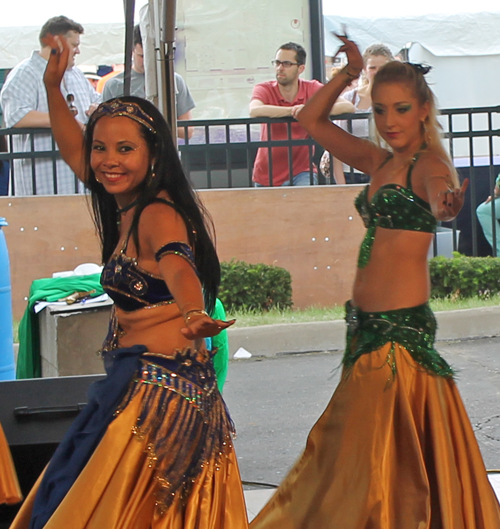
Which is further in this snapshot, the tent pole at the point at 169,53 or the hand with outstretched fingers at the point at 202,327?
the tent pole at the point at 169,53

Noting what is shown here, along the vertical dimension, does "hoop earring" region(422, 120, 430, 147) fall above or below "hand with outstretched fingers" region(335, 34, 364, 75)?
below

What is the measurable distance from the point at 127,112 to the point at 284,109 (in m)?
5.88

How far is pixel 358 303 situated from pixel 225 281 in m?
4.88

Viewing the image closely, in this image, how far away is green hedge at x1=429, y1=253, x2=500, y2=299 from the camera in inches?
327

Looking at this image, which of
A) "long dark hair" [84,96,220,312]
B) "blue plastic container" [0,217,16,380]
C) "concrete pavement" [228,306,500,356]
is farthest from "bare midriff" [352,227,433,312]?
"concrete pavement" [228,306,500,356]

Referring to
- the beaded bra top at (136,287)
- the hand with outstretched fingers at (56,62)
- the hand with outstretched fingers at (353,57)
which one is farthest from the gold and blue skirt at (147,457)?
the hand with outstretched fingers at (353,57)

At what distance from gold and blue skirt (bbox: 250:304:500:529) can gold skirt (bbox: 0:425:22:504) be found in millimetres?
1038

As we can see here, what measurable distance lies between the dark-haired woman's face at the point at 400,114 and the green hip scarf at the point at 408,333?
1.85 ft

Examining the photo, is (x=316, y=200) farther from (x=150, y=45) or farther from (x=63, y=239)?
(x=150, y=45)

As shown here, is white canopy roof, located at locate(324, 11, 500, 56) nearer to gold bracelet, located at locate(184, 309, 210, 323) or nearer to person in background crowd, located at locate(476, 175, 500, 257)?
person in background crowd, located at locate(476, 175, 500, 257)

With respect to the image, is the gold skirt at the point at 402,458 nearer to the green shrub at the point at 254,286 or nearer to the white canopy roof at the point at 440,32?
the green shrub at the point at 254,286

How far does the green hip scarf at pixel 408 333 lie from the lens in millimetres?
2881

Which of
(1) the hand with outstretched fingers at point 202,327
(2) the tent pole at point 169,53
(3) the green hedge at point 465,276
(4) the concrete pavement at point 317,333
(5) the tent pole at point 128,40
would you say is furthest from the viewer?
(3) the green hedge at point 465,276

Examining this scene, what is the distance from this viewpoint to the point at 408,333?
2883 mm
